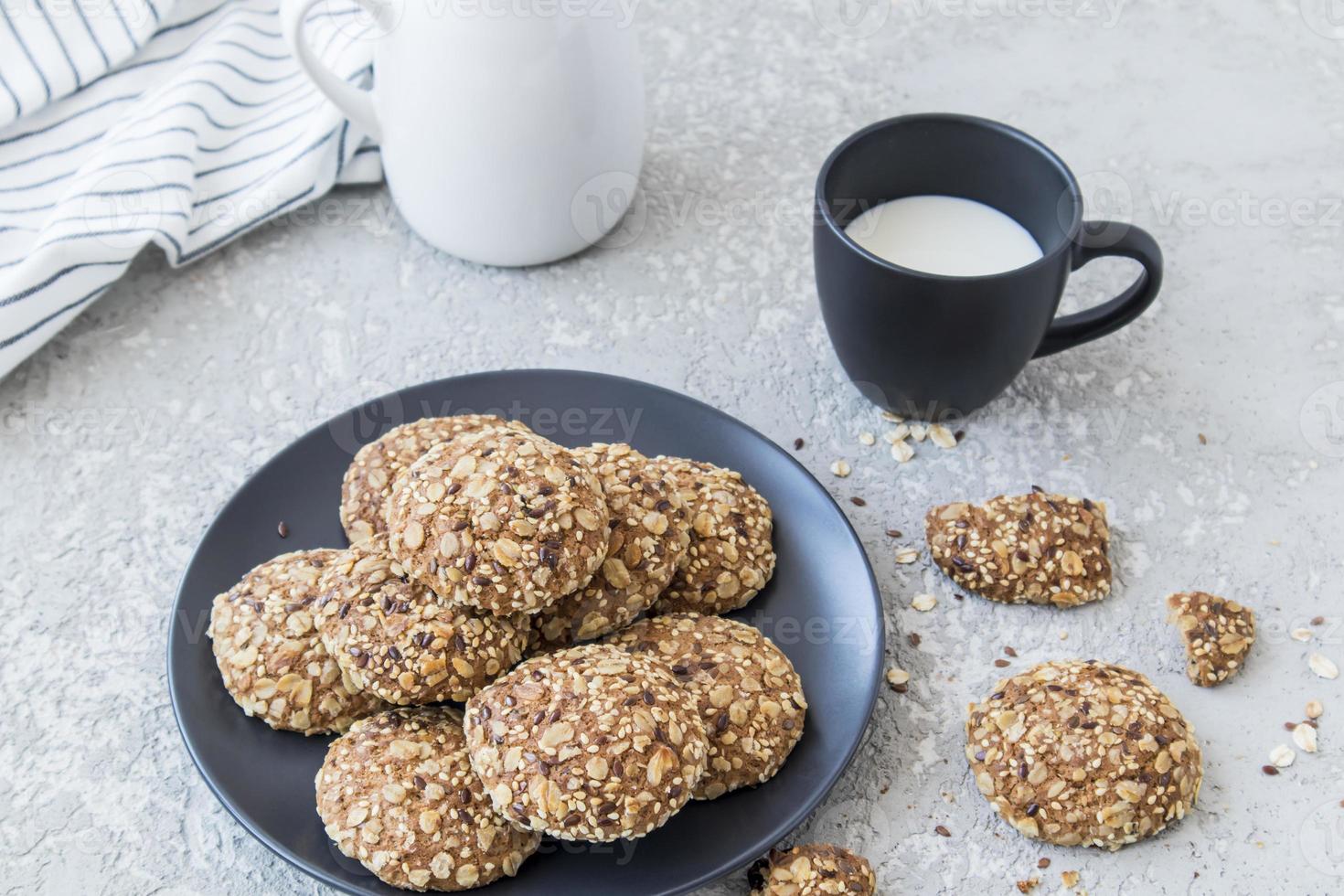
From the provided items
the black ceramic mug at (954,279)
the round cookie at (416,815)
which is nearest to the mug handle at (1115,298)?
the black ceramic mug at (954,279)

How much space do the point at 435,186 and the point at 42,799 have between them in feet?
2.64

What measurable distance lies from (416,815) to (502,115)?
31.4 inches

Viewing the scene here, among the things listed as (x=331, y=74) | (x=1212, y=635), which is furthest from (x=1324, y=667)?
(x=331, y=74)

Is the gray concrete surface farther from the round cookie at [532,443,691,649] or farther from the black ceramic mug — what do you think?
the round cookie at [532,443,691,649]

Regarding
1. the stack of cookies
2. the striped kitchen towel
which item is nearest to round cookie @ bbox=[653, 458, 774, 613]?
the stack of cookies

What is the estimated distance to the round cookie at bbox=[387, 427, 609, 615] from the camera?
107 cm

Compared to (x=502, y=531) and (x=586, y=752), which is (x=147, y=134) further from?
(x=586, y=752)

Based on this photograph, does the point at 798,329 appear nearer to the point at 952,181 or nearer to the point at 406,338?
the point at 952,181

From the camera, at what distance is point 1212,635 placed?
1268 millimetres

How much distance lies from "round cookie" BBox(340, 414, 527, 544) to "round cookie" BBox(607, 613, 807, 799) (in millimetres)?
268

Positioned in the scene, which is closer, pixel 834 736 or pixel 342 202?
pixel 834 736

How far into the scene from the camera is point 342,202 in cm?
175

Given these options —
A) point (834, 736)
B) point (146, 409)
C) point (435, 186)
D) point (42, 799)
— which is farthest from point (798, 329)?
point (42, 799)

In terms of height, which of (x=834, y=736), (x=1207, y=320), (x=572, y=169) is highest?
(x=572, y=169)
